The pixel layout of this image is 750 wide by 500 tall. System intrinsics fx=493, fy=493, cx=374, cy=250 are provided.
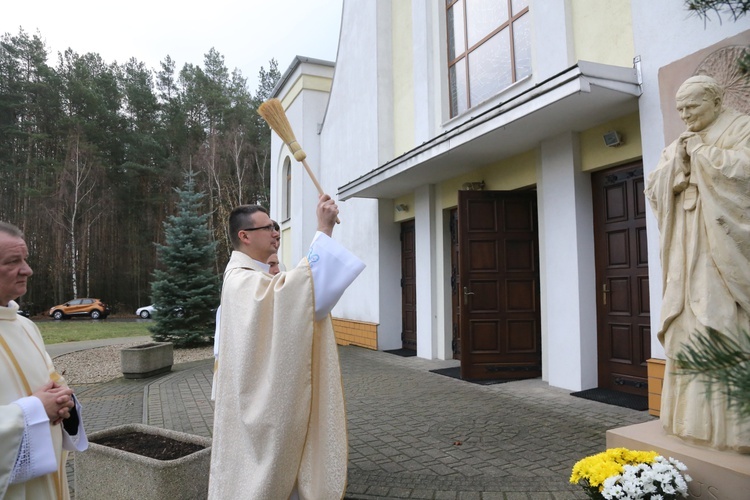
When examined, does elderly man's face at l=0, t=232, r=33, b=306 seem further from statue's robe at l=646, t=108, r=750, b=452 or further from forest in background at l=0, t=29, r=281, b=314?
forest in background at l=0, t=29, r=281, b=314

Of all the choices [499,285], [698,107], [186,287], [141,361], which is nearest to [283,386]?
[698,107]

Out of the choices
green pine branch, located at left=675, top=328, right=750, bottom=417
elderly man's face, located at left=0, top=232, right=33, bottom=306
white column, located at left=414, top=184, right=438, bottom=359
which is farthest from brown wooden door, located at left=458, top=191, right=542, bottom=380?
green pine branch, located at left=675, top=328, right=750, bottom=417

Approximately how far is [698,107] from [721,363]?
251cm

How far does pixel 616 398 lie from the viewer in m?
→ 5.67

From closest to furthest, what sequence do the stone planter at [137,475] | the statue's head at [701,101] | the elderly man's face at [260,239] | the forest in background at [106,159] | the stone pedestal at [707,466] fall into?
the stone pedestal at [707,466] < the elderly man's face at [260,239] < the statue's head at [701,101] < the stone planter at [137,475] < the forest in background at [106,159]

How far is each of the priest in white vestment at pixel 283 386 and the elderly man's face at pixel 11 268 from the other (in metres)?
0.81

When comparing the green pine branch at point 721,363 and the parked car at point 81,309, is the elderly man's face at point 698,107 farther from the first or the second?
the parked car at point 81,309

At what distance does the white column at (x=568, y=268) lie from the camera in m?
6.14

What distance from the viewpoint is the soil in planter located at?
3.35 metres

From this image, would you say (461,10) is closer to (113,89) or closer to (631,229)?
(631,229)

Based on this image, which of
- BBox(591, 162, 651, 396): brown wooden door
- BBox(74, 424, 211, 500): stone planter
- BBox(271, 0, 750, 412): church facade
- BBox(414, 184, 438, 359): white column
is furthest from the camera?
BBox(414, 184, 438, 359): white column

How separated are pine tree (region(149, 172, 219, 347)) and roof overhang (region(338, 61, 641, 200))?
22.4ft

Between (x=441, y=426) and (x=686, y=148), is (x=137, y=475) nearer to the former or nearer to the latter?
(x=441, y=426)

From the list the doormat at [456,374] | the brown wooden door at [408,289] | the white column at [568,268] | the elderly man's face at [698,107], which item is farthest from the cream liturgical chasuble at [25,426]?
the brown wooden door at [408,289]
